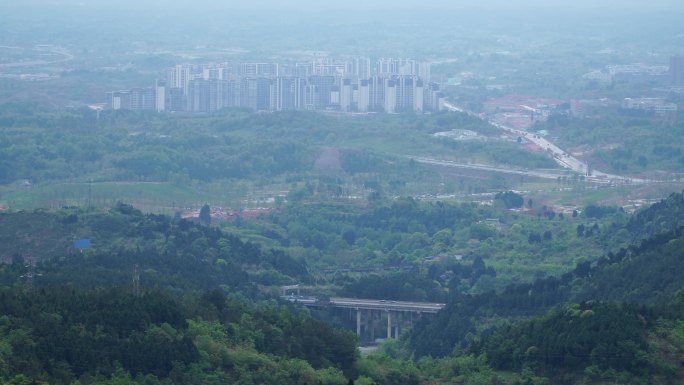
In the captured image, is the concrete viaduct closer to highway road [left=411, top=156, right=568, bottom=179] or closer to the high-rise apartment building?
highway road [left=411, top=156, right=568, bottom=179]

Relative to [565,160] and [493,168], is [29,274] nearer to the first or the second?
[493,168]

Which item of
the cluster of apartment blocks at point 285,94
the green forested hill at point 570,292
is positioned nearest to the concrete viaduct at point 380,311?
the green forested hill at point 570,292

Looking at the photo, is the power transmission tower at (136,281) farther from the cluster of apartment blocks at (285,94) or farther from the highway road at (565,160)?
the cluster of apartment blocks at (285,94)

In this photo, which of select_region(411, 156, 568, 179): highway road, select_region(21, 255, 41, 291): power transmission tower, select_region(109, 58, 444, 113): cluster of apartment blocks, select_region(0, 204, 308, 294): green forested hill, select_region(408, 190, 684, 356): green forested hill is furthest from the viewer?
select_region(109, 58, 444, 113): cluster of apartment blocks

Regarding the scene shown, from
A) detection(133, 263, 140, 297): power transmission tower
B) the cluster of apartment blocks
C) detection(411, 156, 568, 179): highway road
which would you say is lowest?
detection(411, 156, 568, 179): highway road

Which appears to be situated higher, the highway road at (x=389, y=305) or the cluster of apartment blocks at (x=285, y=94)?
the cluster of apartment blocks at (x=285, y=94)

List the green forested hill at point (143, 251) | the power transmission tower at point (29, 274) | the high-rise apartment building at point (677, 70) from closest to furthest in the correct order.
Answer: the power transmission tower at point (29, 274)
the green forested hill at point (143, 251)
the high-rise apartment building at point (677, 70)

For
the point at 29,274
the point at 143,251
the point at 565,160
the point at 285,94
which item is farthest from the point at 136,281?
the point at 285,94

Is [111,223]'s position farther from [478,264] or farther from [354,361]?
[354,361]

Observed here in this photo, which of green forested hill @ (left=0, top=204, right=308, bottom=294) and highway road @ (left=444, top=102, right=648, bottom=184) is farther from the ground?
green forested hill @ (left=0, top=204, right=308, bottom=294)

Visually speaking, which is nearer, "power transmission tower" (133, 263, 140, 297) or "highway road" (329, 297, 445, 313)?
"power transmission tower" (133, 263, 140, 297)

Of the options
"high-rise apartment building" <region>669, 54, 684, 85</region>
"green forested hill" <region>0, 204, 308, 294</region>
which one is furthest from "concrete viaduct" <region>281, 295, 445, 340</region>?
"high-rise apartment building" <region>669, 54, 684, 85</region>
